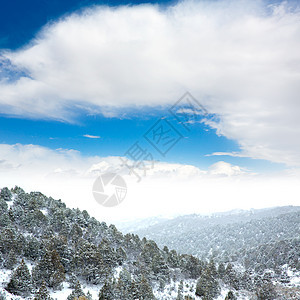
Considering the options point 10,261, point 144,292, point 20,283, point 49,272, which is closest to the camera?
point 20,283

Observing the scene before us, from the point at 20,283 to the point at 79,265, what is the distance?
13.4 metres

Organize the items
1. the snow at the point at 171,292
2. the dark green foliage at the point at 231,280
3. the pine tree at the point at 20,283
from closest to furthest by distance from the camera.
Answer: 1. the pine tree at the point at 20,283
2. the snow at the point at 171,292
3. the dark green foliage at the point at 231,280

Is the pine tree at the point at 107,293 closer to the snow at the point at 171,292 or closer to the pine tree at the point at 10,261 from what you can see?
the snow at the point at 171,292

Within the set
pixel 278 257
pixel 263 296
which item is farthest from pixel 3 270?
pixel 278 257

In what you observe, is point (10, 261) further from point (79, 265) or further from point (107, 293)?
point (107, 293)

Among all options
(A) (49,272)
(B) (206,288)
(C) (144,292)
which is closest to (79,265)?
(A) (49,272)

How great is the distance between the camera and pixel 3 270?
97.2 feet

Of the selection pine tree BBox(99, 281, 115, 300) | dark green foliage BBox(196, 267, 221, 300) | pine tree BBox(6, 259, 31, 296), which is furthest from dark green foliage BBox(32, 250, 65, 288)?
dark green foliage BBox(196, 267, 221, 300)

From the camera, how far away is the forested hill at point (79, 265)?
2982 cm

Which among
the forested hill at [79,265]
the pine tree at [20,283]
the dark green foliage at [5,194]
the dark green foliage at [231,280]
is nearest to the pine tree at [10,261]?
the forested hill at [79,265]

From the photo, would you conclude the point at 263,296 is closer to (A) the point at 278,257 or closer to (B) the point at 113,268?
(B) the point at 113,268

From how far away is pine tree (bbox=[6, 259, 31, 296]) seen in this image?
2577cm

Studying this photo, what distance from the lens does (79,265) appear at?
38.2 meters

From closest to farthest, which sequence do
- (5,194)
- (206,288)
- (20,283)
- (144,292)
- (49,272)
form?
(20,283), (49,272), (144,292), (206,288), (5,194)
